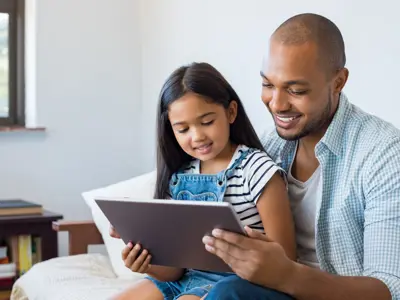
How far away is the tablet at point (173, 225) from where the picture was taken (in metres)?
1.28

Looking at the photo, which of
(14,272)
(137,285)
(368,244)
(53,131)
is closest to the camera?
(368,244)

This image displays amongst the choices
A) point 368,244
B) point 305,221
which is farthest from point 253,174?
point 368,244

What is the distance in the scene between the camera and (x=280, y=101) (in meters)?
1.50

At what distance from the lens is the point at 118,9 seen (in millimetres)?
3549

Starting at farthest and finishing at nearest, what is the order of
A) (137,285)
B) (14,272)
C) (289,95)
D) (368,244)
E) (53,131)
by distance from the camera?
(53,131) < (14,272) < (137,285) < (289,95) < (368,244)

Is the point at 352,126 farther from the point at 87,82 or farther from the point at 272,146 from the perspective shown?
the point at 87,82

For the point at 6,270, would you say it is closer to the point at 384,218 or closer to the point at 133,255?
the point at 133,255

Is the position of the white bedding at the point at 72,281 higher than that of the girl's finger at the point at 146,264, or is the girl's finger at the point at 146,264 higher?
the girl's finger at the point at 146,264

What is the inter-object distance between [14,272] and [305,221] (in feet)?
5.58

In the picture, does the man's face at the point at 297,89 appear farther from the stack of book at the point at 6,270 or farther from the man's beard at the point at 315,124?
the stack of book at the point at 6,270

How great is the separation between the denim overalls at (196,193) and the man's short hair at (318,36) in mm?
263

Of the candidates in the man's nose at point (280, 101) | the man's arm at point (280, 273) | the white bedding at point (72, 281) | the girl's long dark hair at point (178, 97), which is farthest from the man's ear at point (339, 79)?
the white bedding at point (72, 281)

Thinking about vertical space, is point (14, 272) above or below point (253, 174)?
below

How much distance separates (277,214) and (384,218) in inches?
8.9
